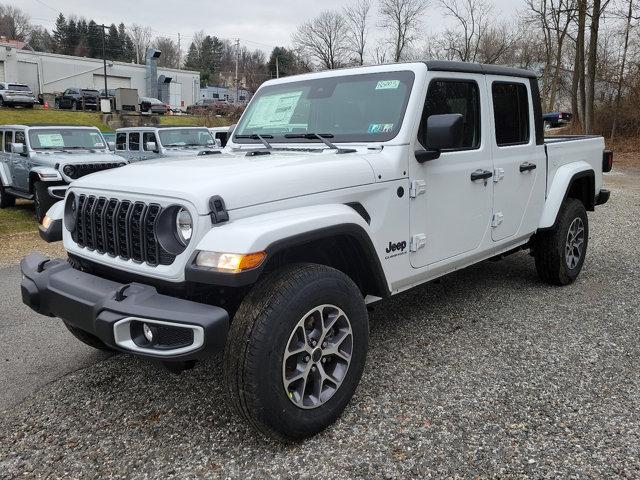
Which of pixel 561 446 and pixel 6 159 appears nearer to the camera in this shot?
pixel 561 446

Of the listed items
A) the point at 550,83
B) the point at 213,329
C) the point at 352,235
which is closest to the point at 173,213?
the point at 213,329

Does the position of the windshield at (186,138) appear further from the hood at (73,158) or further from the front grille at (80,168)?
the front grille at (80,168)

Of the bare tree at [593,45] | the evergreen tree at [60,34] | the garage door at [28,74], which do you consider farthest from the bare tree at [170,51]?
the bare tree at [593,45]

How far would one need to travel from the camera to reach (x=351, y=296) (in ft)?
9.48

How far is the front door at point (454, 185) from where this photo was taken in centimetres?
355

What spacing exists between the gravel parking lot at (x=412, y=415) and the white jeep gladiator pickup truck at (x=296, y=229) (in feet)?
0.92

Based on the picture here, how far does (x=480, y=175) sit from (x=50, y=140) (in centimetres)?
1007

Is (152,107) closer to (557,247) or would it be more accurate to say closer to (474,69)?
(557,247)

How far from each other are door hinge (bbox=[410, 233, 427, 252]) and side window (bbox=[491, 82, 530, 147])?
4.13ft

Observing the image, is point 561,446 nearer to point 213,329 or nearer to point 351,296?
point 351,296

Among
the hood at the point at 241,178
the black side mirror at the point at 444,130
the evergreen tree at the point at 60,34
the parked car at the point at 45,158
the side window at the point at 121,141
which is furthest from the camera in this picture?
the evergreen tree at the point at 60,34

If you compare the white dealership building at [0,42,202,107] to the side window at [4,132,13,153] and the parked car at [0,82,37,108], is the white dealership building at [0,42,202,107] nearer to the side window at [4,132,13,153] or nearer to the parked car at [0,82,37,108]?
the parked car at [0,82,37,108]

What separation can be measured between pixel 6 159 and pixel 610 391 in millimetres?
12187

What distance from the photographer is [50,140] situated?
11.3 m
